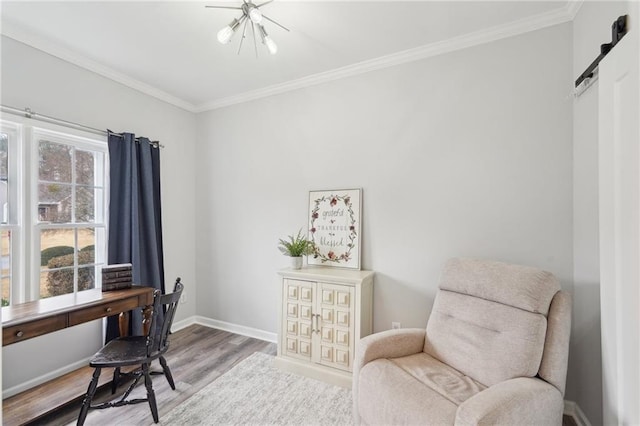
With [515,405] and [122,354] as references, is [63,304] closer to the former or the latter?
[122,354]

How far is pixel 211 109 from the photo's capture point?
11.9 feet

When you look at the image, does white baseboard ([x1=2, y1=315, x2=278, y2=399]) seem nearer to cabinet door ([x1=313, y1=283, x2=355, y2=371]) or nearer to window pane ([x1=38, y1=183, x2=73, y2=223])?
cabinet door ([x1=313, y1=283, x2=355, y2=371])

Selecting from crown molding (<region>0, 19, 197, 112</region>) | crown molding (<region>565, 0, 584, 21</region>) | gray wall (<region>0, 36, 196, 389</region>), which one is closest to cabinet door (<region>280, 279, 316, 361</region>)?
gray wall (<region>0, 36, 196, 389</region>)

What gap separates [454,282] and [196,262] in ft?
9.40

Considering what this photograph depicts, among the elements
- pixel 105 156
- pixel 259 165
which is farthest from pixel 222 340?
pixel 105 156

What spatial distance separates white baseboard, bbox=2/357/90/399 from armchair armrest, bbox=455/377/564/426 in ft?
9.65

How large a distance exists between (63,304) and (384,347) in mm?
2099

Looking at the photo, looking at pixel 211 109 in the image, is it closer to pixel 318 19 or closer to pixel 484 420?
pixel 318 19

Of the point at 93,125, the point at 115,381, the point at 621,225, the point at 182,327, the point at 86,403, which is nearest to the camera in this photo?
the point at 621,225

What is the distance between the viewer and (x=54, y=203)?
2.58 meters

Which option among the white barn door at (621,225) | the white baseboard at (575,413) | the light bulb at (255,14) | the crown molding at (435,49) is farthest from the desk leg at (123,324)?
the white baseboard at (575,413)

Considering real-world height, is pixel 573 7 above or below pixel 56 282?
above

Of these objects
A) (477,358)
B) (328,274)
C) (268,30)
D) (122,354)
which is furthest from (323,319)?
(268,30)

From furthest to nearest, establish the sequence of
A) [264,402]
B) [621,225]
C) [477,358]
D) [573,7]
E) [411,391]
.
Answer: [264,402]
[573,7]
[477,358]
[411,391]
[621,225]
